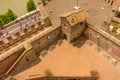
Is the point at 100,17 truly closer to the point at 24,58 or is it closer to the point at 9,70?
the point at 24,58

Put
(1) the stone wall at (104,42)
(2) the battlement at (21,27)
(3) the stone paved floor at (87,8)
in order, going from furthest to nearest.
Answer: (3) the stone paved floor at (87,8) < (2) the battlement at (21,27) < (1) the stone wall at (104,42)

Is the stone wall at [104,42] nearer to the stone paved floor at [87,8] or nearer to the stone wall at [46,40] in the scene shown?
the stone paved floor at [87,8]

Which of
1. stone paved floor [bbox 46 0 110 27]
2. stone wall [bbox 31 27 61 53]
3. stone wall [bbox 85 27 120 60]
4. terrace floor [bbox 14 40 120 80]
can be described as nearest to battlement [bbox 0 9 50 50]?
stone wall [bbox 31 27 61 53]

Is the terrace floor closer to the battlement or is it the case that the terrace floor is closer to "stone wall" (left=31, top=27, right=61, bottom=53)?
"stone wall" (left=31, top=27, right=61, bottom=53)

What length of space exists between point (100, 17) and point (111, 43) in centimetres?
698

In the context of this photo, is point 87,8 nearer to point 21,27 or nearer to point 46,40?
point 46,40

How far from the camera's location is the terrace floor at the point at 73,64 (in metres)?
29.9

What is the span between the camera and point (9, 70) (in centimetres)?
2973

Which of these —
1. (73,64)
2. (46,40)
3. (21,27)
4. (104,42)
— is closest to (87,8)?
(104,42)

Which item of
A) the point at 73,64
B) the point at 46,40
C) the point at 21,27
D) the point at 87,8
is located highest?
the point at 87,8

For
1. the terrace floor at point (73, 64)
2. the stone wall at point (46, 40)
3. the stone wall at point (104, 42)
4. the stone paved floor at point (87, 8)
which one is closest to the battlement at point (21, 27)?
the stone wall at point (46, 40)

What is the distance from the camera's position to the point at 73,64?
31.1 meters

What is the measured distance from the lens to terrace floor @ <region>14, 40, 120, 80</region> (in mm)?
29891

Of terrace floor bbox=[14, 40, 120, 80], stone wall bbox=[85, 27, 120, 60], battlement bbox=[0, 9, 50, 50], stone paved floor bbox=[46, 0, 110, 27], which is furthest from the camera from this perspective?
stone paved floor bbox=[46, 0, 110, 27]
